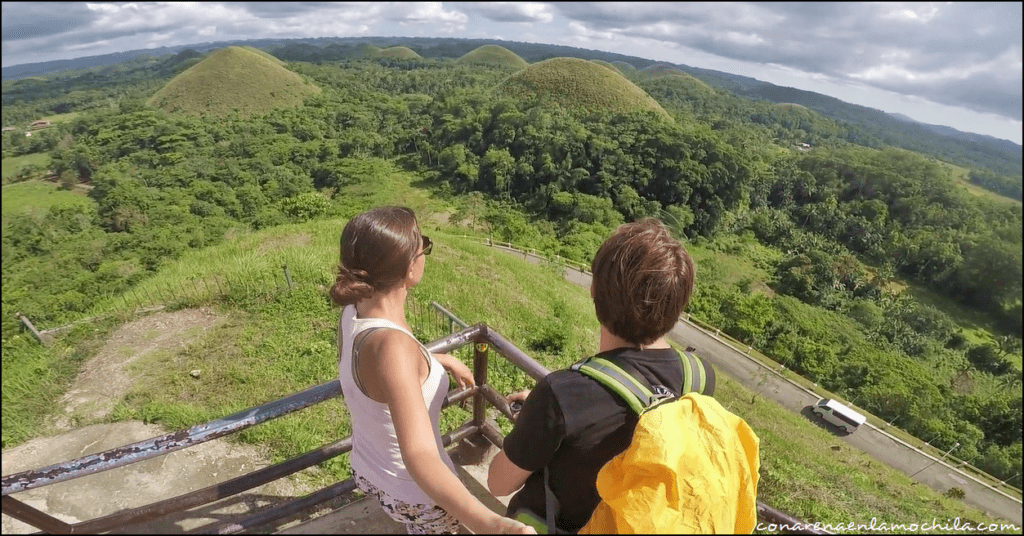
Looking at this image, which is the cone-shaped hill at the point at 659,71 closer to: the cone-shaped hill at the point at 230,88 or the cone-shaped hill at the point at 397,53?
the cone-shaped hill at the point at 397,53

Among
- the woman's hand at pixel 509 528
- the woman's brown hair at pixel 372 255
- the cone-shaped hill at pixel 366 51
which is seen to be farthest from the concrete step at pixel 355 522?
the cone-shaped hill at pixel 366 51

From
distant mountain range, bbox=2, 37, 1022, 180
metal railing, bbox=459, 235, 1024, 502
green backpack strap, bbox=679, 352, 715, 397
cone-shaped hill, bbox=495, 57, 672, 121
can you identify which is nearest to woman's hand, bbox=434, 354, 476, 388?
green backpack strap, bbox=679, 352, 715, 397

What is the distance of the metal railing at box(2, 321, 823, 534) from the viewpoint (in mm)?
1262

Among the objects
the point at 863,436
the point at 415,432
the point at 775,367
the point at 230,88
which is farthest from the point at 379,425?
the point at 230,88

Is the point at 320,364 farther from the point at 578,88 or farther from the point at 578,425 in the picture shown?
the point at 578,88

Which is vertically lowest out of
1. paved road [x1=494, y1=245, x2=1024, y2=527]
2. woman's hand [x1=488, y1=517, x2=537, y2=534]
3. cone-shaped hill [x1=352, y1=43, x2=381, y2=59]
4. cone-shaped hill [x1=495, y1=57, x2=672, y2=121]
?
paved road [x1=494, y1=245, x2=1024, y2=527]

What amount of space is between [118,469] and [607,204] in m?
33.0

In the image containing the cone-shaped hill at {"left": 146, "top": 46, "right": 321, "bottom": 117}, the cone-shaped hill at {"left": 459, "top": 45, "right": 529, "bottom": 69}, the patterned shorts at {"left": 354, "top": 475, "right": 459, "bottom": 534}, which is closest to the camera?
the patterned shorts at {"left": 354, "top": 475, "right": 459, "bottom": 534}

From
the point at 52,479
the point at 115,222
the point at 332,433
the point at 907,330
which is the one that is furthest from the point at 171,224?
the point at 907,330

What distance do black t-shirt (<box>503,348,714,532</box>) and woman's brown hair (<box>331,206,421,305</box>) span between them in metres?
0.68

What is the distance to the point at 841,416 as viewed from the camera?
14.4 m

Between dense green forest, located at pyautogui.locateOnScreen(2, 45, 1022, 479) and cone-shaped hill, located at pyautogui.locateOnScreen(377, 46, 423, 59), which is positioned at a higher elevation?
cone-shaped hill, located at pyautogui.locateOnScreen(377, 46, 423, 59)

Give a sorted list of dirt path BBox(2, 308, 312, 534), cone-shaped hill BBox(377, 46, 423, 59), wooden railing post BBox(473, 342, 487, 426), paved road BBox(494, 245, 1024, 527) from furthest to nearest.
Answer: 1. cone-shaped hill BBox(377, 46, 423, 59)
2. paved road BBox(494, 245, 1024, 527)
3. dirt path BBox(2, 308, 312, 534)
4. wooden railing post BBox(473, 342, 487, 426)

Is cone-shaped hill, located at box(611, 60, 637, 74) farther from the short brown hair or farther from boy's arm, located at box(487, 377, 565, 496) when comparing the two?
boy's arm, located at box(487, 377, 565, 496)
